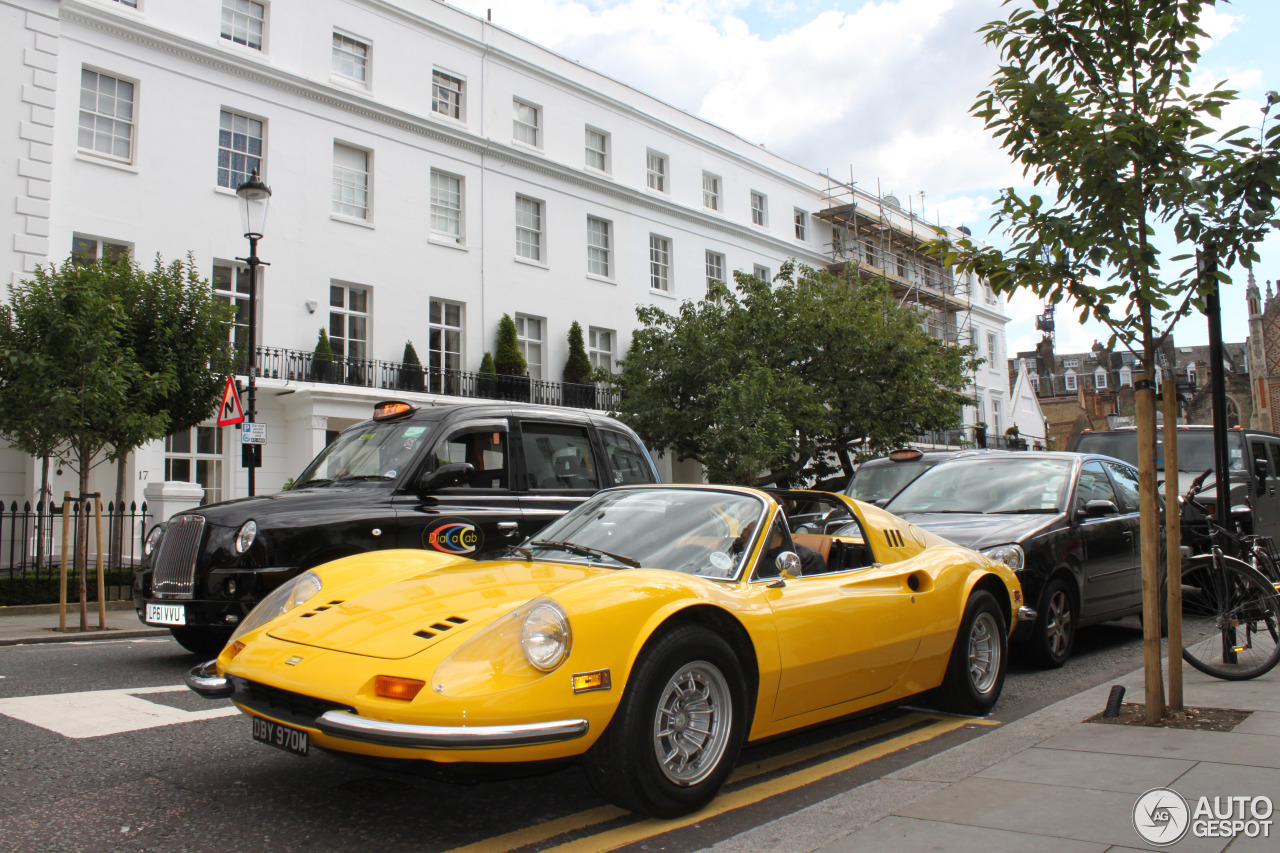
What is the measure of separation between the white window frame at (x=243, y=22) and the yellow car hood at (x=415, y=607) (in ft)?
70.8

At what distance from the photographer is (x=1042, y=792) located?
387 cm

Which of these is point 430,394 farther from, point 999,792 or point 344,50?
point 999,792

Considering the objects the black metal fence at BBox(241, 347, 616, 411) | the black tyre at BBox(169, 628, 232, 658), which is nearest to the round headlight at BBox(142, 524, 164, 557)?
the black tyre at BBox(169, 628, 232, 658)

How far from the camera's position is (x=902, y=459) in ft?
32.5

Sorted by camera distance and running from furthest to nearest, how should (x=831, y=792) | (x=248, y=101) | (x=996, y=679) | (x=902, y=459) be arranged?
(x=248, y=101), (x=902, y=459), (x=996, y=679), (x=831, y=792)

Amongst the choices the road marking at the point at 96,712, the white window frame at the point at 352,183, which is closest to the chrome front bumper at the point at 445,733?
the road marking at the point at 96,712

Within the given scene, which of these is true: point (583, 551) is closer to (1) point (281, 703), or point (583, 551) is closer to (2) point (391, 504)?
(1) point (281, 703)

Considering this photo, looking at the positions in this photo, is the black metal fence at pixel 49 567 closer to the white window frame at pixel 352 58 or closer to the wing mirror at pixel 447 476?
the wing mirror at pixel 447 476

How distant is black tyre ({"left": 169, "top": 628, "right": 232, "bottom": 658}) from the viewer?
306 inches

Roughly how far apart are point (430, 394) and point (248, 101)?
8010 millimetres

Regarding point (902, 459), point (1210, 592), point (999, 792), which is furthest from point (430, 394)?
point (999, 792)

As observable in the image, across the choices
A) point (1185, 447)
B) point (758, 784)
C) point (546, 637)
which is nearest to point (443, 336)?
point (1185, 447)

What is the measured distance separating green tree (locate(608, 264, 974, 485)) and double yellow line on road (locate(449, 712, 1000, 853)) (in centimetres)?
1784

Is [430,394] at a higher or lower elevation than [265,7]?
lower
